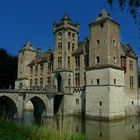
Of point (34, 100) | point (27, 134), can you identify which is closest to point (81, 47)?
point (34, 100)

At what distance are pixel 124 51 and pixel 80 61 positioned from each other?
19.6 ft

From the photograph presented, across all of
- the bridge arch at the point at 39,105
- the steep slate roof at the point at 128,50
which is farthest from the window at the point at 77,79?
the steep slate roof at the point at 128,50

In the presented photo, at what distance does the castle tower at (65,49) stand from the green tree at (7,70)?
1754 cm

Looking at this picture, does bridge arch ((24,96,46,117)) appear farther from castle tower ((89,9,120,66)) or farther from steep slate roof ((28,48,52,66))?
steep slate roof ((28,48,52,66))

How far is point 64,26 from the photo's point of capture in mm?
34969

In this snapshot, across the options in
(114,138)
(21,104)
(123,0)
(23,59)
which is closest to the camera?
(123,0)

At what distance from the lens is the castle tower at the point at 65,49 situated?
112 feet

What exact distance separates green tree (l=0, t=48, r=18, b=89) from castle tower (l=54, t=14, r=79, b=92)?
17545mm

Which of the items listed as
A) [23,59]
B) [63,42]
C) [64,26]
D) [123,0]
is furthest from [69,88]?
[123,0]

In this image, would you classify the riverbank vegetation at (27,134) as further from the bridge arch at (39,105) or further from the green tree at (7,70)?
the green tree at (7,70)

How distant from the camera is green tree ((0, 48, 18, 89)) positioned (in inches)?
1959

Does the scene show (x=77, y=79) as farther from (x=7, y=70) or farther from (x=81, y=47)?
(x=7, y=70)

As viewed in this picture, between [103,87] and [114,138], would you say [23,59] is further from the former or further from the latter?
[114,138]

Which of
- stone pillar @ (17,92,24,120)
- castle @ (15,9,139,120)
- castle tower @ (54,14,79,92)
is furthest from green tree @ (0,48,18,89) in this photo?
stone pillar @ (17,92,24,120)
